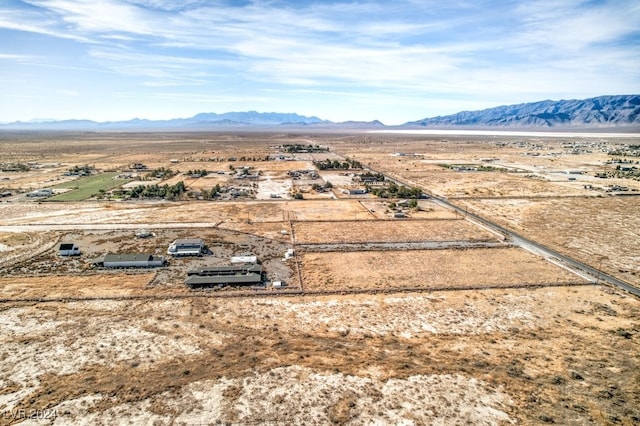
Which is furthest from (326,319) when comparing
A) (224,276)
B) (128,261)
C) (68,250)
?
(68,250)

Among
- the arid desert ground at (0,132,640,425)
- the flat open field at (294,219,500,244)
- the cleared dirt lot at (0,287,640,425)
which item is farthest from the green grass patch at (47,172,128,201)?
the cleared dirt lot at (0,287,640,425)

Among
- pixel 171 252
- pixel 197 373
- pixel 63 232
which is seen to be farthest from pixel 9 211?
pixel 197 373

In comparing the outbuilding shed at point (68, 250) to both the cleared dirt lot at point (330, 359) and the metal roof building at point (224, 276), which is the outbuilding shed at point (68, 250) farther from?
the metal roof building at point (224, 276)

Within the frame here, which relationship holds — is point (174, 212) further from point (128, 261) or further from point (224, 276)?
point (224, 276)

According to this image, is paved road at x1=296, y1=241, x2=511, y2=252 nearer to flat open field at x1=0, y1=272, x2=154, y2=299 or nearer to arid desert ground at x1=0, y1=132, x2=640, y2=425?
arid desert ground at x1=0, y1=132, x2=640, y2=425

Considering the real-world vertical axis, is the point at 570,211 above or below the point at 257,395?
above

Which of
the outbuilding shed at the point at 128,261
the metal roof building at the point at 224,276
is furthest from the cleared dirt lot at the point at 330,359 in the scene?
the outbuilding shed at the point at 128,261

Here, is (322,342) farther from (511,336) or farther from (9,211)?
Answer: (9,211)
